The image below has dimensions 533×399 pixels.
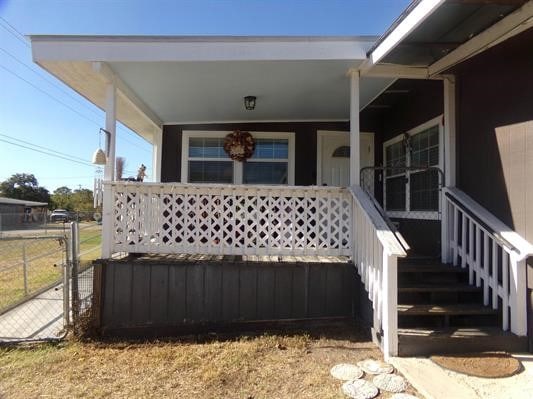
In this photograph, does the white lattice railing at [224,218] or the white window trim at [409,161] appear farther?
the white window trim at [409,161]

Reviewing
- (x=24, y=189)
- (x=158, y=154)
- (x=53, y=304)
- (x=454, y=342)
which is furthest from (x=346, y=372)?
(x=24, y=189)

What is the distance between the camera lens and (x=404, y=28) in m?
3.47

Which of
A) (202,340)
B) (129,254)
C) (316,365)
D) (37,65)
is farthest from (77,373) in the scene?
(37,65)

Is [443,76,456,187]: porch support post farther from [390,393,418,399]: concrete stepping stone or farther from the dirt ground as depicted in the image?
[390,393,418,399]: concrete stepping stone

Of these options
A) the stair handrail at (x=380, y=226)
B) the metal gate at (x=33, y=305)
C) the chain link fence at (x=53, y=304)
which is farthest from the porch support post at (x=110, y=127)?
the stair handrail at (x=380, y=226)

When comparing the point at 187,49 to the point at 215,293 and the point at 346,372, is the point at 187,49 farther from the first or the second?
the point at 346,372

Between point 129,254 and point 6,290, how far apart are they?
337 centimetres

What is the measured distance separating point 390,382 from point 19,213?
116ft

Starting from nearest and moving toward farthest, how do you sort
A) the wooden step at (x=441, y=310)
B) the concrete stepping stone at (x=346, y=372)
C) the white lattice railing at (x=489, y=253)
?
1. the concrete stepping stone at (x=346, y=372)
2. the white lattice railing at (x=489, y=253)
3. the wooden step at (x=441, y=310)

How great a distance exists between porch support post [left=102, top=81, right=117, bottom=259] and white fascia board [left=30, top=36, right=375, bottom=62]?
1.63 feet

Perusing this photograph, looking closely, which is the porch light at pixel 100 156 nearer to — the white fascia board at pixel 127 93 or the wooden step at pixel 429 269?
the white fascia board at pixel 127 93

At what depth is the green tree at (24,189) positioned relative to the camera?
63.3m

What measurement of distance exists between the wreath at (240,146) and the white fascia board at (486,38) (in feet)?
10.9

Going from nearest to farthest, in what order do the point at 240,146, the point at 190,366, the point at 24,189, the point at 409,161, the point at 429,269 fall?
the point at 190,366, the point at 429,269, the point at 409,161, the point at 240,146, the point at 24,189
